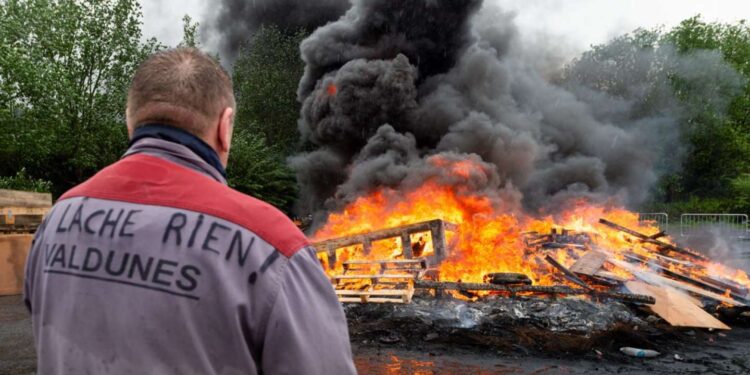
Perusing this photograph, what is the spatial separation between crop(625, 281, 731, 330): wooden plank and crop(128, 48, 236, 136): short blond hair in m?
8.09

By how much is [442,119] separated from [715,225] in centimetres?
1294

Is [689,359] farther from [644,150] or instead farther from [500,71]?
[644,150]

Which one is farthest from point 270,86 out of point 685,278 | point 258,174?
point 685,278

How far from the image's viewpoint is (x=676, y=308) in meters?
7.80

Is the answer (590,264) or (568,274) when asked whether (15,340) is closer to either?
(568,274)

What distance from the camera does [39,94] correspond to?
54.2 ft

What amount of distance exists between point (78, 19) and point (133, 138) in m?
20.8

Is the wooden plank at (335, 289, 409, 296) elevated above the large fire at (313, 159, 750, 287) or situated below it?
below

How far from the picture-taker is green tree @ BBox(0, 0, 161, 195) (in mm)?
16031

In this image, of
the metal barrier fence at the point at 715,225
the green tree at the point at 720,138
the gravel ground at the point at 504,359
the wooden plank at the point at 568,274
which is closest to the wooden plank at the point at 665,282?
the wooden plank at the point at 568,274

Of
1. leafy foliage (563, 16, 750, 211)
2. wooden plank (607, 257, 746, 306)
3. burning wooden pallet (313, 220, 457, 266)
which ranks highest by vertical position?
leafy foliage (563, 16, 750, 211)

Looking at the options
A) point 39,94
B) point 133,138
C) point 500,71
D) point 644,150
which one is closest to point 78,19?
point 39,94

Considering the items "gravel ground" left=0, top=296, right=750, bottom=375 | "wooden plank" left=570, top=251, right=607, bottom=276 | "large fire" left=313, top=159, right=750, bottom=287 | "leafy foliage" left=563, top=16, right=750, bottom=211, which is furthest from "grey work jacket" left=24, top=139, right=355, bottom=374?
"leafy foliage" left=563, top=16, right=750, bottom=211

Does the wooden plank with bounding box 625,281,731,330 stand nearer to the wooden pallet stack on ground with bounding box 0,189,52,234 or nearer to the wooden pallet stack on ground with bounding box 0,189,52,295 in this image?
the wooden pallet stack on ground with bounding box 0,189,52,295
